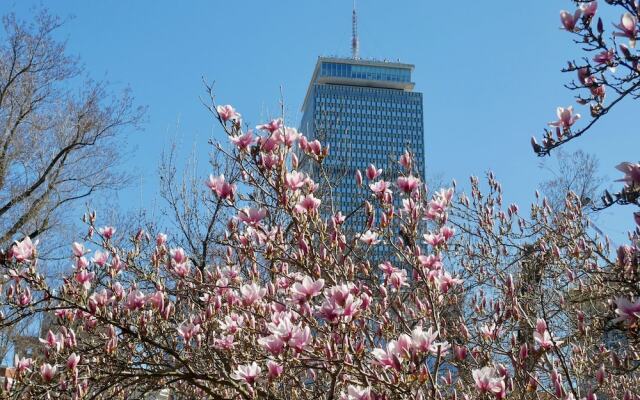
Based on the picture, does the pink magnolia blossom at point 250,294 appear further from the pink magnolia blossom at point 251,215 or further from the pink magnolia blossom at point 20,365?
the pink magnolia blossom at point 20,365

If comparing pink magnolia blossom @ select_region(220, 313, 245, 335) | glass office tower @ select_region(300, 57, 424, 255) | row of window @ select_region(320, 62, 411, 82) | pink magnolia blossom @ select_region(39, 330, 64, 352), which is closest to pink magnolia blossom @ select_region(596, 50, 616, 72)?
pink magnolia blossom @ select_region(220, 313, 245, 335)

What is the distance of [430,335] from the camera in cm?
180

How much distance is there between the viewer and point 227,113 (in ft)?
8.57

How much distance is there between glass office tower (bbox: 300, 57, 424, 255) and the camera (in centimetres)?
878

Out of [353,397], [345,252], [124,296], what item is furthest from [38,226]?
[353,397]

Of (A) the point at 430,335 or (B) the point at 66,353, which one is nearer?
(A) the point at 430,335

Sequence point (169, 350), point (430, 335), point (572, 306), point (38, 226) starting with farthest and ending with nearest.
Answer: point (38, 226) < point (572, 306) < point (169, 350) < point (430, 335)

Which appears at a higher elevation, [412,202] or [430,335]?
[412,202]

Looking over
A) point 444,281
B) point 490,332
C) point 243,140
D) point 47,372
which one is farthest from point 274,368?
point 490,332

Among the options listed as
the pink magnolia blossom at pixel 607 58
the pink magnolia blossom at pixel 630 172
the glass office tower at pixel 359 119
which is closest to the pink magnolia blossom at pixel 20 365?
the glass office tower at pixel 359 119

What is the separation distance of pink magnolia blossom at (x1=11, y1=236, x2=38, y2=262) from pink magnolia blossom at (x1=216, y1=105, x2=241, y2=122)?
3.49ft

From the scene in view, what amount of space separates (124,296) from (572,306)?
8.85 feet

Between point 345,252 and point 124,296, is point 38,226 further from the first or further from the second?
point 345,252

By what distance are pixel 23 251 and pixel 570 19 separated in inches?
95.1
